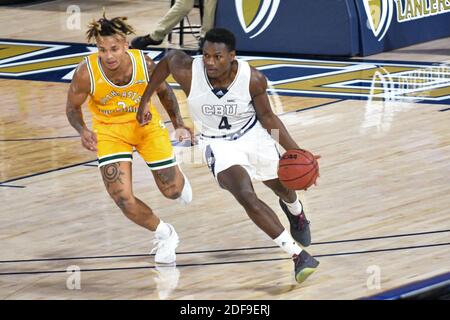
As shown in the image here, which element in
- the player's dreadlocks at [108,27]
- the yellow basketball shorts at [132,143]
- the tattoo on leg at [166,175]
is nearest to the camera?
the player's dreadlocks at [108,27]

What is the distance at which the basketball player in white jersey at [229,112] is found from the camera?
26.2ft

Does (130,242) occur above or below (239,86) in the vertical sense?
below

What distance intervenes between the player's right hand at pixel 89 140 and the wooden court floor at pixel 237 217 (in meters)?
0.83

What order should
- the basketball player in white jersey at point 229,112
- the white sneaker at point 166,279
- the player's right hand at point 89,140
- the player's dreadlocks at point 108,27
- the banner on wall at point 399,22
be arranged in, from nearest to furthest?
1. the white sneaker at point 166,279
2. the basketball player in white jersey at point 229,112
3. the player's right hand at point 89,140
4. the player's dreadlocks at point 108,27
5. the banner on wall at point 399,22

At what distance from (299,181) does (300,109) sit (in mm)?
5907

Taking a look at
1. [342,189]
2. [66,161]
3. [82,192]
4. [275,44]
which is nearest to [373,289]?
[342,189]

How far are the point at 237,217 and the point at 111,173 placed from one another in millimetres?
Result: 1561

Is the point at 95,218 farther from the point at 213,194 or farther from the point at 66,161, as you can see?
the point at 66,161

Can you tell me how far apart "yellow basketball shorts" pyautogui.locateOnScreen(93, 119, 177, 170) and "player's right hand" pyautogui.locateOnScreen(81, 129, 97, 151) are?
0.24 metres

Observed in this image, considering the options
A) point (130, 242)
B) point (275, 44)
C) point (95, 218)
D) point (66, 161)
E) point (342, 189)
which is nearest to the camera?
point (130, 242)

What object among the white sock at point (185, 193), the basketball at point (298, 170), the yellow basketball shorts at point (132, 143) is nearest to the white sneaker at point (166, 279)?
the white sock at point (185, 193)

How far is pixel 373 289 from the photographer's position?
7.73 meters

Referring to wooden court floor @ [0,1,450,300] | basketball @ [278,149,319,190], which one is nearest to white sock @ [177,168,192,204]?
wooden court floor @ [0,1,450,300]

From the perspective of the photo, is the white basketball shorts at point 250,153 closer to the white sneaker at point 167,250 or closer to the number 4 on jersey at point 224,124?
the number 4 on jersey at point 224,124
